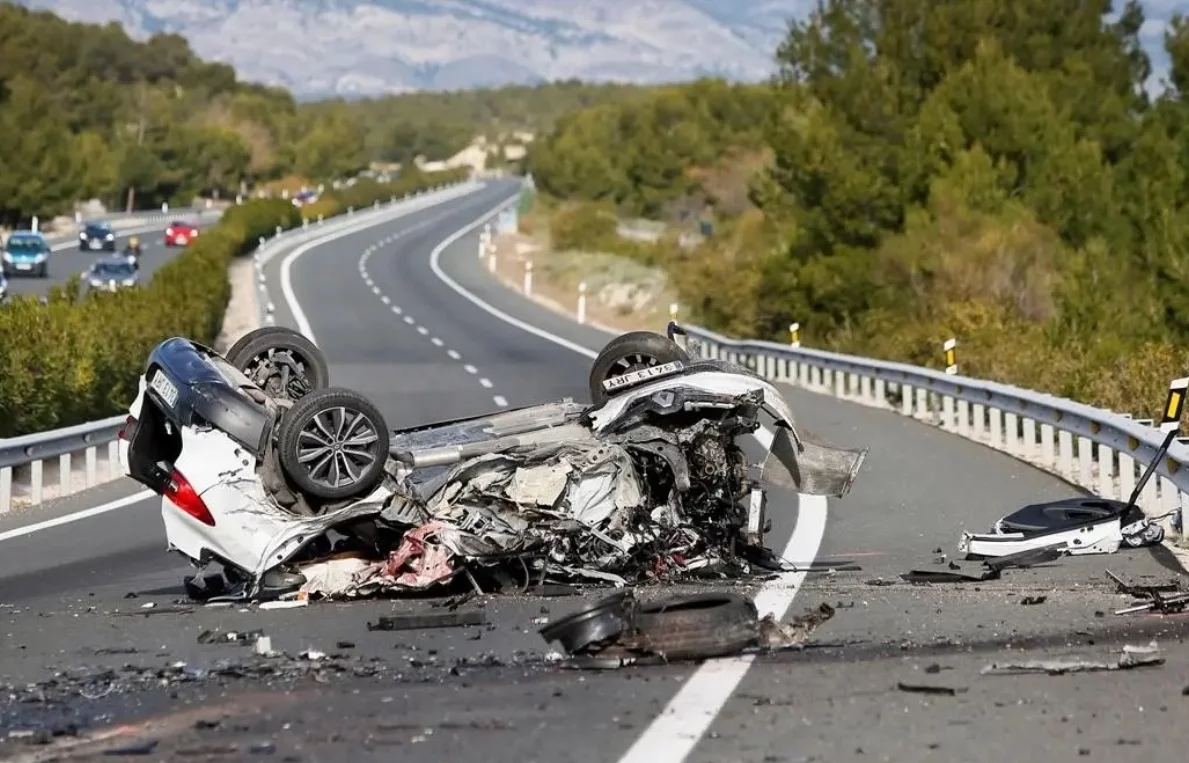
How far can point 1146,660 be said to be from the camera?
8.51m

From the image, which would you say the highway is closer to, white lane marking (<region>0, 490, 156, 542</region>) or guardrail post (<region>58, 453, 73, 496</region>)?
white lane marking (<region>0, 490, 156, 542</region>)

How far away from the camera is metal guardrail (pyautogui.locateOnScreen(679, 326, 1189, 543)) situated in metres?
15.2

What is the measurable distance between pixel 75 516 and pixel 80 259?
223 ft

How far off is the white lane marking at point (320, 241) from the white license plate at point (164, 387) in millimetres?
9880

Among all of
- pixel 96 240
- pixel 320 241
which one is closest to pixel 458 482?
pixel 96 240

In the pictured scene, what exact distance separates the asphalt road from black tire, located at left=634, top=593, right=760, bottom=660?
53213mm

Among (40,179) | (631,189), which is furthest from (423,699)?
(631,189)

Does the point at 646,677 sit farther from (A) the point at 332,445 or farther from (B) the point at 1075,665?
(A) the point at 332,445

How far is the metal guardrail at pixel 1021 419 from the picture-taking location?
15.2m

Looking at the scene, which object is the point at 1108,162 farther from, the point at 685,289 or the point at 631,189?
the point at 631,189

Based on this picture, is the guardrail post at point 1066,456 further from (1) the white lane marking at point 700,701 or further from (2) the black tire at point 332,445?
(2) the black tire at point 332,445

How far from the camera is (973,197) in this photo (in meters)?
42.6

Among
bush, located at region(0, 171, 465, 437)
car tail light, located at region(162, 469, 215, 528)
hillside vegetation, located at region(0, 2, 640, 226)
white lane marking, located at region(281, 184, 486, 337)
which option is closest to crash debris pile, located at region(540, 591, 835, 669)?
car tail light, located at region(162, 469, 215, 528)

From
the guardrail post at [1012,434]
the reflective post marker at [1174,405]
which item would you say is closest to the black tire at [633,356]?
the reflective post marker at [1174,405]
